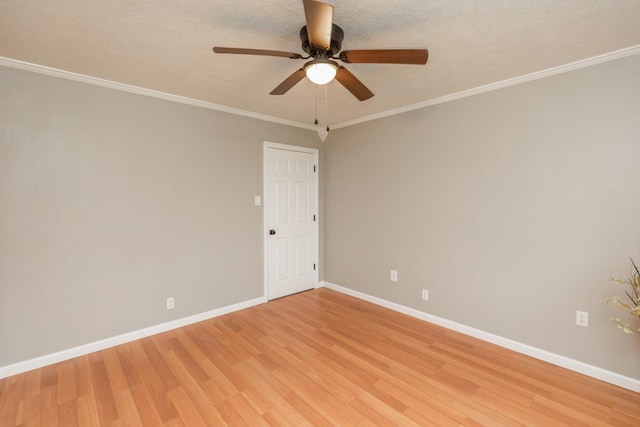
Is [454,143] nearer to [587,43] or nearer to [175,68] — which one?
[587,43]

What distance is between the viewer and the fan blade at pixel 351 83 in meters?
1.81

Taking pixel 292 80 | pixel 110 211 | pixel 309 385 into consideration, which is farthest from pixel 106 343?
pixel 292 80

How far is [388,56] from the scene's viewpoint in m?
1.61

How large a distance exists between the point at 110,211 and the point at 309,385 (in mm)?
2347

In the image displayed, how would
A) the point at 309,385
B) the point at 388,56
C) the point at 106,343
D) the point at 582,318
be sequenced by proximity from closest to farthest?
the point at 388,56
the point at 309,385
the point at 582,318
the point at 106,343

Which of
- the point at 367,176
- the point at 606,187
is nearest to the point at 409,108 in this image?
the point at 367,176

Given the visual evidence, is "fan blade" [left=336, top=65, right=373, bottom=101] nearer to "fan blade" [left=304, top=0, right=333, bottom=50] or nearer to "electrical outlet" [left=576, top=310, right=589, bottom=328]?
"fan blade" [left=304, top=0, right=333, bottom=50]

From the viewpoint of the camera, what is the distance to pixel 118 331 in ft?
8.95

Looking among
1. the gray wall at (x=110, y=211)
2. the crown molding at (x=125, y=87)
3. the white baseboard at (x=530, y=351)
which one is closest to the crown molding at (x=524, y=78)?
the crown molding at (x=125, y=87)

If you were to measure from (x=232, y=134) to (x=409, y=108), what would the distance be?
83.0 inches

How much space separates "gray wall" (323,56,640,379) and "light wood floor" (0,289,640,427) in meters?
0.40

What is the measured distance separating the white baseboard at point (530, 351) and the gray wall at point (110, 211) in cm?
204

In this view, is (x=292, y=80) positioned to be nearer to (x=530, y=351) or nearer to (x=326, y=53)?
(x=326, y=53)

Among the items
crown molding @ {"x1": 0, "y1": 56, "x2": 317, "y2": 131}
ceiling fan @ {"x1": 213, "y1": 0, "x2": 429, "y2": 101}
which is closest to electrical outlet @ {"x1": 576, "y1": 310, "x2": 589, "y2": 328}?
ceiling fan @ {"x1": 213, "y1": 0, "x2": 429, "y2": 101}
